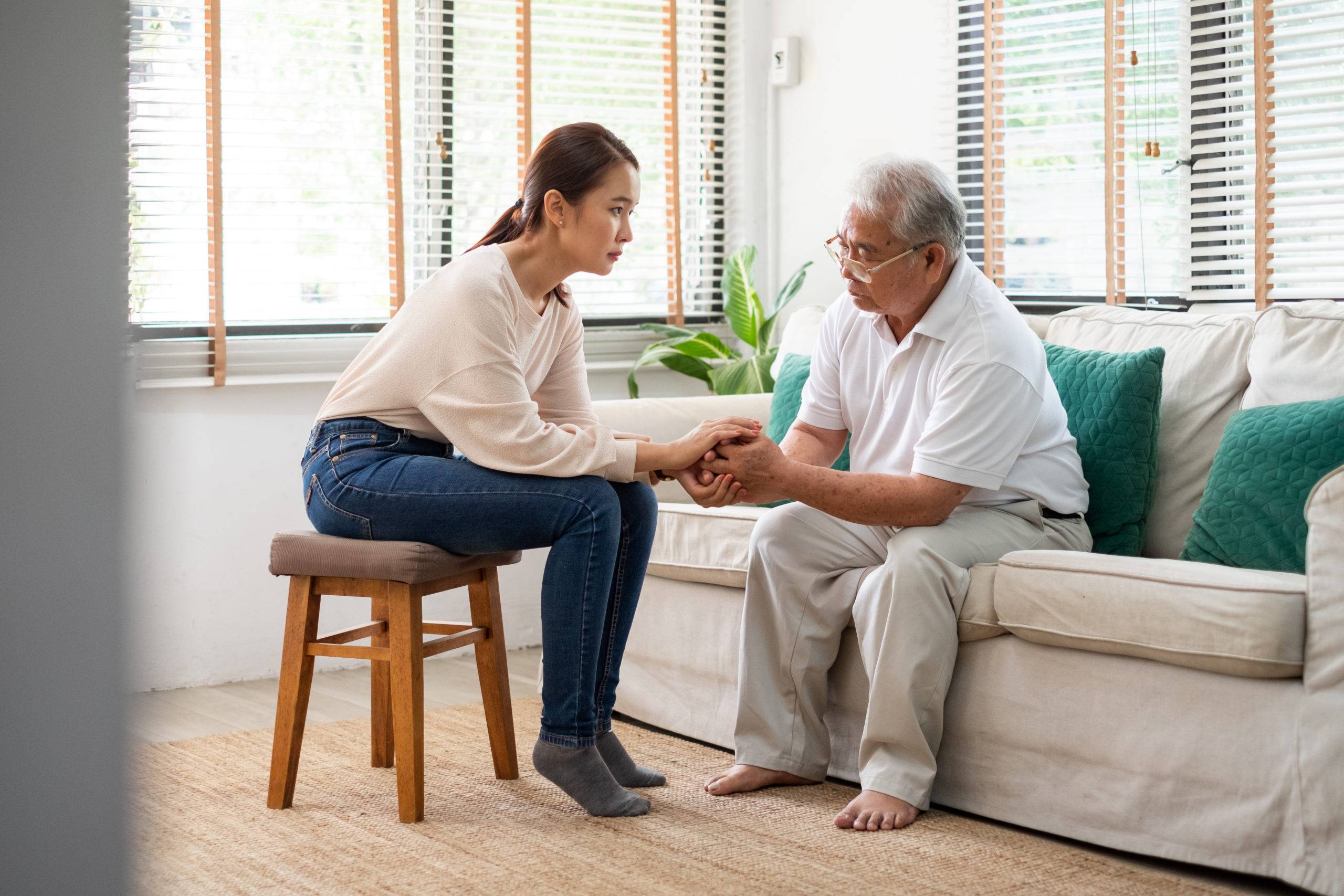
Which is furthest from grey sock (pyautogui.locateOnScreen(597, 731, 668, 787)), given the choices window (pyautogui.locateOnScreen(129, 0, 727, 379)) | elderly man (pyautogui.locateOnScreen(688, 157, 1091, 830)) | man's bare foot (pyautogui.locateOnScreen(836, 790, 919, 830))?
window (pyautogui.locateOnScreen(129, 0, 727, 379))

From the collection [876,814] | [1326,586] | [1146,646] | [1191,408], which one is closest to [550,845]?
[876,814]

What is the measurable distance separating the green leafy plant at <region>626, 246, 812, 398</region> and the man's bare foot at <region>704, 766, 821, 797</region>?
5.50 ft

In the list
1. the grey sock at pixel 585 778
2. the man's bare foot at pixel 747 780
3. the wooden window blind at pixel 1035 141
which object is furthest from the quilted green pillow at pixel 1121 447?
the wooden window blind at pixel 1035 141

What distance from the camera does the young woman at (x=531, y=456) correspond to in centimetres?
217

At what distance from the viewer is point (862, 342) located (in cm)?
251

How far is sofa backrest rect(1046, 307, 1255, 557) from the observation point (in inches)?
98.0

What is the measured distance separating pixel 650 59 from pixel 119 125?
3857mm

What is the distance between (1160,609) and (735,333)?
2.32m

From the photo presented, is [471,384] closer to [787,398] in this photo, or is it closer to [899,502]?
[899,502]

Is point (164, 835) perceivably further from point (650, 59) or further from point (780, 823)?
point (650, 59)

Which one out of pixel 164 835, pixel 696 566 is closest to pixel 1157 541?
pixel 696 566

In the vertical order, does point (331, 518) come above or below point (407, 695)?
above

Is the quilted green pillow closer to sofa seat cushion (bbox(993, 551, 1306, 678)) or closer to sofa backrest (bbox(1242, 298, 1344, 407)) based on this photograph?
sofa backrest (bbox(1242, 298, 1344, 407))

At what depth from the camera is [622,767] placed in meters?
2.38
